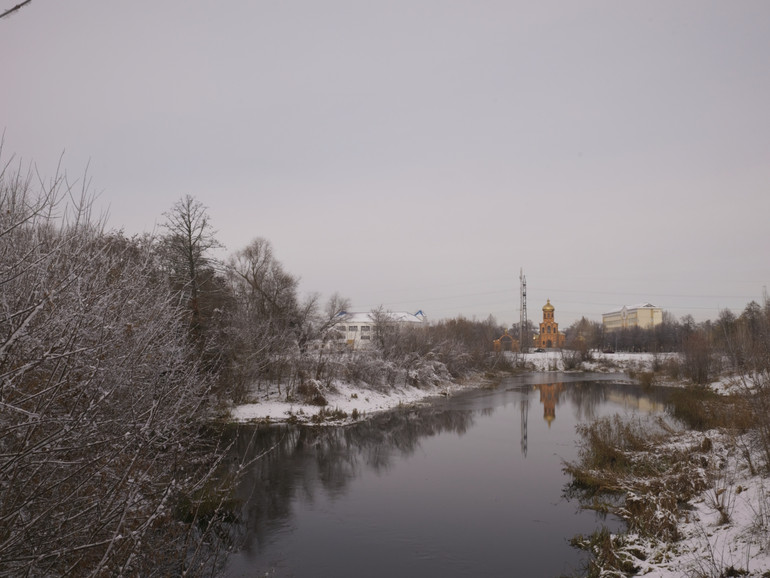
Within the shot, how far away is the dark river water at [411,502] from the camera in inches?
427

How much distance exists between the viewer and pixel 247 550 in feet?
36.5

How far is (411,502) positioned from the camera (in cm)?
1455

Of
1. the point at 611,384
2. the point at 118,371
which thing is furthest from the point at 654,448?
the point at 611,384

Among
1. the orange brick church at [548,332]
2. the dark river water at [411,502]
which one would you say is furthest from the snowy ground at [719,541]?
the orange brick church at [548,332]

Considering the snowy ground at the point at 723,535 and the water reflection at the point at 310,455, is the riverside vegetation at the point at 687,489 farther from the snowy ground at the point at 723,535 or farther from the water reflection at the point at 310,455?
the water reflection at the point at 310,455

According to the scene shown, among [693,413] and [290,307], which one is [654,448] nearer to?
[693,413]

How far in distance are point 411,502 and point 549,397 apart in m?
25.8

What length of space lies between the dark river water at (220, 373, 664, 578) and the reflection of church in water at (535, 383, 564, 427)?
8.14 ft

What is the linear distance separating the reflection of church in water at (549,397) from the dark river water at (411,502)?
248cm

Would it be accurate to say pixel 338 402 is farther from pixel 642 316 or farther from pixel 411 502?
pixel 642 316

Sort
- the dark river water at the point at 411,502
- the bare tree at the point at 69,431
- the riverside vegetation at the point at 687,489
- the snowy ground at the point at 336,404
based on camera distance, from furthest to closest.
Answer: the snowy ground at the point at 336,404 < the dark river water at the point at 411,502 < the riverside vegetation at the point at 687,489 < the bare tree at the point at 69,431

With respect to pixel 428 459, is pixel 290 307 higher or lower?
higher

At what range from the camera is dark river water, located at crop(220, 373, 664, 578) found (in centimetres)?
1084

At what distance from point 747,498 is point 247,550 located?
10.7 meters
